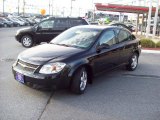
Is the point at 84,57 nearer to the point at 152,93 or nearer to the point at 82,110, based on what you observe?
the point at 82,110

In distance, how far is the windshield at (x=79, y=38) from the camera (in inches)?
262

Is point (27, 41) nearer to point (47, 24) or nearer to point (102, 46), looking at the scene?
point (47, 24)

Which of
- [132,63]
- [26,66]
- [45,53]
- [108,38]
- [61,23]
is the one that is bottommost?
[132,63]

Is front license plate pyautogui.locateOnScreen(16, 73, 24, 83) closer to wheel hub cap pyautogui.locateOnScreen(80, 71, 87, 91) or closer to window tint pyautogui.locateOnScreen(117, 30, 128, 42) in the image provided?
wheel hub cap pyautogui.locateOnScreen(80, 71, 87, 91)

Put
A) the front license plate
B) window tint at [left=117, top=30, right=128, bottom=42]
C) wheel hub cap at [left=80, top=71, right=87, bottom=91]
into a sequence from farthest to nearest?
1. window tint at [left=117, top=30, right=128, bottom=42]
2. wheel hub cap at [left=80, top=71, right=87, bottom=91]
3. the front license plate

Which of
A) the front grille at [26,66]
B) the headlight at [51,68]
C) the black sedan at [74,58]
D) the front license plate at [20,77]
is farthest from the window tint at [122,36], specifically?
the front license plate at [20,77]

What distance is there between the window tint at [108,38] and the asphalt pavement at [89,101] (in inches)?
43.3

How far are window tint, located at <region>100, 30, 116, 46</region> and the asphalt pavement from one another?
1.10 m

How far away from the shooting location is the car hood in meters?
5.71

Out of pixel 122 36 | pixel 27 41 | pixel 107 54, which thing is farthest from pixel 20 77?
pixel 27 41

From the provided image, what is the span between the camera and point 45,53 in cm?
602

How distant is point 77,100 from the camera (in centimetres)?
565

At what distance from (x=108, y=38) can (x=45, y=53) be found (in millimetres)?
1998

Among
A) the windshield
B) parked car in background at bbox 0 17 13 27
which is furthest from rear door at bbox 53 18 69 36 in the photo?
parked car in background at bbox 0 17 13 27
